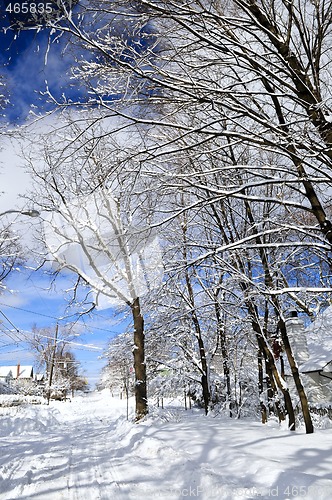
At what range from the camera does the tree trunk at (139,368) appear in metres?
13.9

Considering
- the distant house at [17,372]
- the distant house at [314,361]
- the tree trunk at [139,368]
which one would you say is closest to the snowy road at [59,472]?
the tree trunk at [139,368]

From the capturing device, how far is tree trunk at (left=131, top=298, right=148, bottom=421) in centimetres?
1388

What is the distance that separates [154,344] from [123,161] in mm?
15814

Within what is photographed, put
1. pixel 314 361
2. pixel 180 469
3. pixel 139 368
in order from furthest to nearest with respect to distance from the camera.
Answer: pixel 314 361 < pixel 139 368 < pixel 180 469

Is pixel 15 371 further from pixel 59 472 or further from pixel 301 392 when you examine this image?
pixel 59 472

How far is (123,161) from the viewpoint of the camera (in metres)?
4.35

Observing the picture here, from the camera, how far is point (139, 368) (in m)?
14.2

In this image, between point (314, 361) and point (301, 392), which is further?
point (314, 361)

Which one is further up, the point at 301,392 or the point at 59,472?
the point at 301,392

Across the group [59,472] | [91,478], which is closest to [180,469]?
[91,478]

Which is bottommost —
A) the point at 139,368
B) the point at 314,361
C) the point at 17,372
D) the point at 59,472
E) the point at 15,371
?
the point at 59,472

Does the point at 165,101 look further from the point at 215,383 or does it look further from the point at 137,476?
the point at 215,383

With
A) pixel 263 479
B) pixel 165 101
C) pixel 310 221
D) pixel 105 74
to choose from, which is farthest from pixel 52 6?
pixel 310 221

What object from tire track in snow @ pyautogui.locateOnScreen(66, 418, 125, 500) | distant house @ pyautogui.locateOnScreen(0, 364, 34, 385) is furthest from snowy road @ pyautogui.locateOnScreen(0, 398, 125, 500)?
distant house @ pyautogui.locateOnScreen(0, 364, 34, 385)
